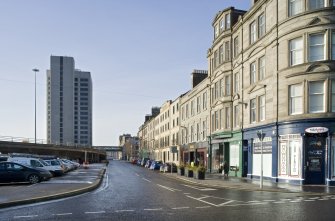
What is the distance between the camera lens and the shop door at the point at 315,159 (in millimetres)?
27656

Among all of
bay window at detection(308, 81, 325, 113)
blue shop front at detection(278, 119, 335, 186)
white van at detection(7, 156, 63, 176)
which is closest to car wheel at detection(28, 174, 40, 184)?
white van at detection(7, 156, 63, 176)

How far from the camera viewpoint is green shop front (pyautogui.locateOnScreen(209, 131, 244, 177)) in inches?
1512

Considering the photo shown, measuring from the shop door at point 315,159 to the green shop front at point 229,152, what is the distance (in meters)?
10.3

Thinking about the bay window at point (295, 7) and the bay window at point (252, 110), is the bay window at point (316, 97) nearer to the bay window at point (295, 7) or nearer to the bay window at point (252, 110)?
the bay window at point (295, 7)

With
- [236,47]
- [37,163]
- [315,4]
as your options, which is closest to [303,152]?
[315,4]

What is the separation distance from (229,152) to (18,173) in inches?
900

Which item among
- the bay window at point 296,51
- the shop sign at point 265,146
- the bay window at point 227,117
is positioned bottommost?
the shop sign at point 265,146

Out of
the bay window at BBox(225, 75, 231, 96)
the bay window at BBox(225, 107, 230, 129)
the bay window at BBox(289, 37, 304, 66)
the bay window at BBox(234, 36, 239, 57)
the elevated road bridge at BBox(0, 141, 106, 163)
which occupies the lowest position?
the elevated road bridge at BBox(0, 141, 106, 163)

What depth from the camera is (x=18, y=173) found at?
26984 millimetres

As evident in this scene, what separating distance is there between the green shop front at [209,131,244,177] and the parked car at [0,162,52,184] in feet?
61.2

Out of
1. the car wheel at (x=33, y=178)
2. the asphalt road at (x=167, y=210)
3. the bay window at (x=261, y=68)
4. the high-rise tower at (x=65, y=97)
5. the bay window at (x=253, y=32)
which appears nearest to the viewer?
the asphalt road at (x=167, y=210)

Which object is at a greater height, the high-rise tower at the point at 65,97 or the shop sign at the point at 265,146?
the high-rise tower at the point at 65,97

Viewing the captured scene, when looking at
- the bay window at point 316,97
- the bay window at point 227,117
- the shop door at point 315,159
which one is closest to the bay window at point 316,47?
the bay window at point 316,97

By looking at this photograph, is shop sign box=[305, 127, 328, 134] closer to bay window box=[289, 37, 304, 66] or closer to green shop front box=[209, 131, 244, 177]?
bay window box=[289, 37, 304, 66]
